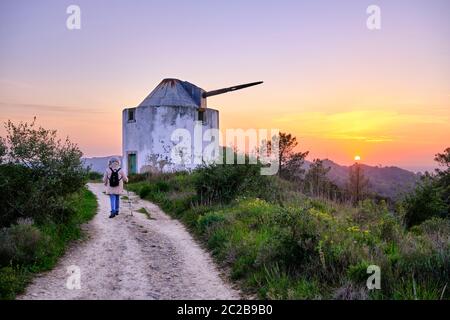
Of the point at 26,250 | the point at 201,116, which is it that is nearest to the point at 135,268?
the point at 26,250

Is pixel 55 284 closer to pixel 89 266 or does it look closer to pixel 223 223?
pixel 89 266

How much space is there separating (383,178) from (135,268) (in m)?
48.7

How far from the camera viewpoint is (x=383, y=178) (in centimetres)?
5209

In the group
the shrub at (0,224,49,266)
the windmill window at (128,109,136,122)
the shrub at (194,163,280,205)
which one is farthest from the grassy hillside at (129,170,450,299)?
the windmill window at (128,109,136,122)

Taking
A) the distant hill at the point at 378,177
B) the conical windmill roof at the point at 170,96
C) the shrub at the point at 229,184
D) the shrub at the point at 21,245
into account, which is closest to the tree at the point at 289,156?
the distant hill at the point at 378,177

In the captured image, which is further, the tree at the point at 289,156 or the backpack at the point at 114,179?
the tree at the point at 289,156

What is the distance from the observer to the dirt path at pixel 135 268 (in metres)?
6.86

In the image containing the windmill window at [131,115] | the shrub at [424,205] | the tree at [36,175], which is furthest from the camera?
the windmill window at [131,115]

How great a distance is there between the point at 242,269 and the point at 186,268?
129cm

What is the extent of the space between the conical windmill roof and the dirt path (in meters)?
21.2

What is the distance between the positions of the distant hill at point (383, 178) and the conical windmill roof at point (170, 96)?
13191mm

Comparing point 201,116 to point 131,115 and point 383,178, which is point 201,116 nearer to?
point 131,115

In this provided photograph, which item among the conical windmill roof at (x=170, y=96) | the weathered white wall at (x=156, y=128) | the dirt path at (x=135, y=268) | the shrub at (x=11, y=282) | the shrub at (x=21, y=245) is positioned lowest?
the dirt path at (x=135, y=268)

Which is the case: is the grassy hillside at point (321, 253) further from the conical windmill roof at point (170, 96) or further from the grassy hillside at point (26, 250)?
the conical windmill roof at point (170, 96)
